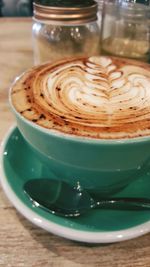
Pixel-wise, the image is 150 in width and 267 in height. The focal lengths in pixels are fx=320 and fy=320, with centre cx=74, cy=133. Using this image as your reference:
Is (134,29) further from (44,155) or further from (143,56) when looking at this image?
(44,155)

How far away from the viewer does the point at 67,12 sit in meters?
0.67

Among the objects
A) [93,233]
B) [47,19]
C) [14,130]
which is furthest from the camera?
[47,19]

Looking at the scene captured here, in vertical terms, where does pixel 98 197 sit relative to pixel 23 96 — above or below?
below

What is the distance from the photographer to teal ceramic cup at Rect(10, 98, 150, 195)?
1.11ft

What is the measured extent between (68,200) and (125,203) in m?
0.07

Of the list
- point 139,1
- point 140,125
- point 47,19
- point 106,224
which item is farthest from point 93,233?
point 139,1

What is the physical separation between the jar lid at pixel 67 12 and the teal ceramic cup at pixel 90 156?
0.36 metres

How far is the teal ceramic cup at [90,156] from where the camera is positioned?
1.11 feet

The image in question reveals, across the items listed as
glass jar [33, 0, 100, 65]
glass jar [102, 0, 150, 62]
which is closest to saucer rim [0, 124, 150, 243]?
glass jar [33, 0, 100, 65]

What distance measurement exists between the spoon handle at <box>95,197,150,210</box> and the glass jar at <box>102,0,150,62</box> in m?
0.46

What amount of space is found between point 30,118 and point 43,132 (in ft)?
0.11

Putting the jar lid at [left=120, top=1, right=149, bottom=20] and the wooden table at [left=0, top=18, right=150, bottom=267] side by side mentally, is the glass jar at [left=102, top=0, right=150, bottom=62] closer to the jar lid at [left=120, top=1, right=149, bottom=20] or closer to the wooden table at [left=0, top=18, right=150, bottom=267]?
the jar lid at [left=120, top=1, right=149, bottom=20]

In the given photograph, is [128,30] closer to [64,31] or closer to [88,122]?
[64,31]

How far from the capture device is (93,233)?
0.35m
